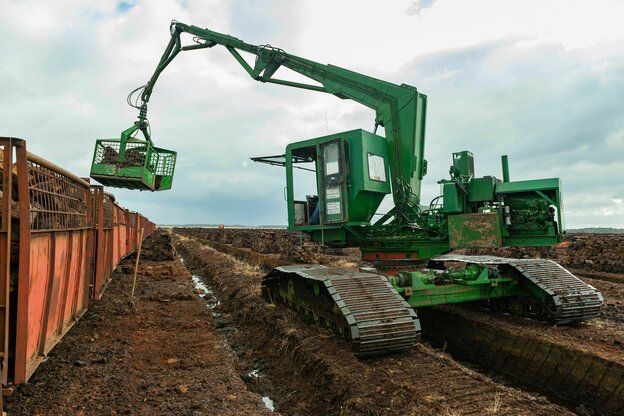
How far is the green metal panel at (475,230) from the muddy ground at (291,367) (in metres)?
1.26

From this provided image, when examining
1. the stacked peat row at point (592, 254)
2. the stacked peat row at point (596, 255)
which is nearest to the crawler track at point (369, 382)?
the stacked peat row at point (592, 254)

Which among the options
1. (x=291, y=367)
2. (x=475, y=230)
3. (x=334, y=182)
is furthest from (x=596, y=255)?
(x=291, y=367)

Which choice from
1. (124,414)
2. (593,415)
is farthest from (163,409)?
(593,415)

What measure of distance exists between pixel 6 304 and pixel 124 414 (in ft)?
4.97

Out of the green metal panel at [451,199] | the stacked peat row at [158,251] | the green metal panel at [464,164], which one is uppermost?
the green metal panel at [464,164]

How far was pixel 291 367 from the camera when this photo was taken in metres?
5.36

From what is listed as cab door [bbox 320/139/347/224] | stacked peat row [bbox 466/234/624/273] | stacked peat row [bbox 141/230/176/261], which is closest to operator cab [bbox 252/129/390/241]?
cab door [bbox 320/139/347/224]

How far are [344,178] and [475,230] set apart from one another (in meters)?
2.27

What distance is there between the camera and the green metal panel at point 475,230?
6180mm

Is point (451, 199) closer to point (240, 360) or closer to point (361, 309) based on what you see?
point (361, 309)

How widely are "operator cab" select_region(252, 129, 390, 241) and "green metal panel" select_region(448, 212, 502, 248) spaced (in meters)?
1.46

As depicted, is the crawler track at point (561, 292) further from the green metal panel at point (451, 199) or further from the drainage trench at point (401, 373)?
the green metal panel at point (451, 199)

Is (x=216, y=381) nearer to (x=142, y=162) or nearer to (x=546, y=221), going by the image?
(x=546, y=221)

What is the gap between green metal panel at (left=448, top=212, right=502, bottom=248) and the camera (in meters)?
6.18
